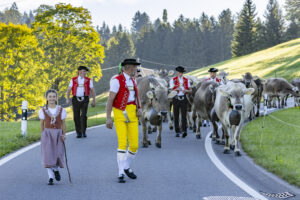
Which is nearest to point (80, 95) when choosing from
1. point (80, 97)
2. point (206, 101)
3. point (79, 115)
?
point (80, 97)

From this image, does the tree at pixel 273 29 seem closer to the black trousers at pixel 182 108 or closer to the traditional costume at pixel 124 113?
the black trousers at pixel 182 108

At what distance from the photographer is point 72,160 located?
943 cm

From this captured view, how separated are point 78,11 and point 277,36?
67.2 meters

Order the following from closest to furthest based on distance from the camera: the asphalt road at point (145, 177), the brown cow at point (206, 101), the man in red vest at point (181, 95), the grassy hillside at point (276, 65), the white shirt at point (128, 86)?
the asphalt road at point (145, 177), the white shirt at point (128, 86), the brown cow at point (206, 101), the man in red vest at point (181, 95), the grassy hillside at point (276, 65)

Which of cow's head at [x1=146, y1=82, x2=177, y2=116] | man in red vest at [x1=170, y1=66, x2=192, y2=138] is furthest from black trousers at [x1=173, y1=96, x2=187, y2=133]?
cow's head at [x1=146, y1=82, x2=177, y2=116]

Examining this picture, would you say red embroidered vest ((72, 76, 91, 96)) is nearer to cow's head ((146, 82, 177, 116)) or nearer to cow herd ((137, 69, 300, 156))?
cow herd ((137, 69, 300, 156))

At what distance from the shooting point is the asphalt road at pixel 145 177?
6.41m

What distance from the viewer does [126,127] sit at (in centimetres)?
761

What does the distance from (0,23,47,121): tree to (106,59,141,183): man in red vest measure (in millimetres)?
31257

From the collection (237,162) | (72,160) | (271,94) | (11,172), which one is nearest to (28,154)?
(72,160)

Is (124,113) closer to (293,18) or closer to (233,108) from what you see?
(233,108)

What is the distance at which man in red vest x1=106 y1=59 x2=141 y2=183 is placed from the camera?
24.3 ft

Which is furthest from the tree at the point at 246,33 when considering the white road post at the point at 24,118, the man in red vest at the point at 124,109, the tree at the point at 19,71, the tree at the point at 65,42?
the man in red vest at the point at 124,109

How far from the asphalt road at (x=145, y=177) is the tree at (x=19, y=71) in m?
28.1
